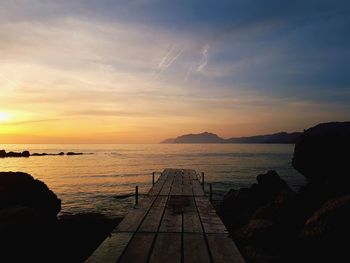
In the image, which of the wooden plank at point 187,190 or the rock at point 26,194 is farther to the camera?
the rock at point 26,194

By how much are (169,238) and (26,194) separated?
1128cm

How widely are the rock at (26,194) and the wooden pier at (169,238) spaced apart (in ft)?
24.9

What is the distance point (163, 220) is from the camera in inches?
362

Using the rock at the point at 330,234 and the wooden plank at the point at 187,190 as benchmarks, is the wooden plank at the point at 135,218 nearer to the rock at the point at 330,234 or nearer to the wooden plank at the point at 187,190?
the wooden plank at the point at 187,190

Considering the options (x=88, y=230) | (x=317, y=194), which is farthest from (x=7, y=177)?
(x=317, y=194)

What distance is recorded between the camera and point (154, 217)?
9.59 metres

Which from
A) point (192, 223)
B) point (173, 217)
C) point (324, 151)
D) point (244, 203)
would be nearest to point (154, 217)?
point (173, 217)

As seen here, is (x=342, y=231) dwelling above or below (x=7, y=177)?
below

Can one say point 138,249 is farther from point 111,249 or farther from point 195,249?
point 195,249

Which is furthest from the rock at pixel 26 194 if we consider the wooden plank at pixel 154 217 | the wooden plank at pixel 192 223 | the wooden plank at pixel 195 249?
the wooden plank at pixel 195 249

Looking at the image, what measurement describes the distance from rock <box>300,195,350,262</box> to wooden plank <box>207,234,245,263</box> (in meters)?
4.51

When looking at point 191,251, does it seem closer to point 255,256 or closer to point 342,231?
point 255,256

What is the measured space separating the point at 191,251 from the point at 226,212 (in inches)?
581

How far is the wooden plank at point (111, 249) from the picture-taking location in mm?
5870
